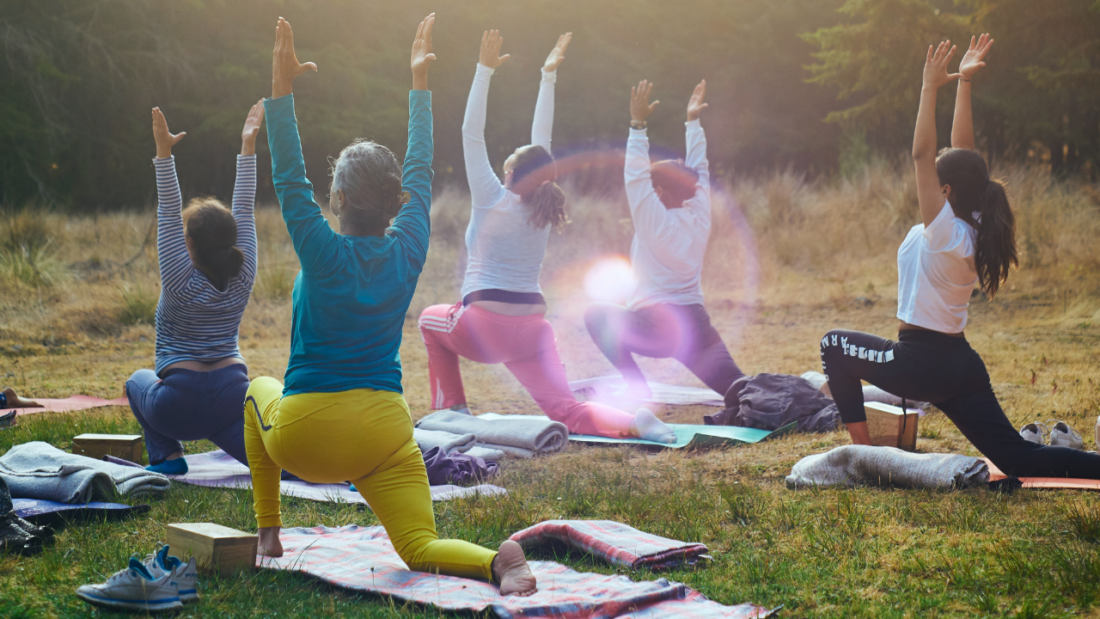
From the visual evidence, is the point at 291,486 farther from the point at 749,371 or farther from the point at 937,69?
the point at 749,371

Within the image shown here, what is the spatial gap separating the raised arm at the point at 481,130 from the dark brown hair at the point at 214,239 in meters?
1.15

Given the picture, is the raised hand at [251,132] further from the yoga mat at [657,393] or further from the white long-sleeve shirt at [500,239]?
the yoga mat at [657,393]

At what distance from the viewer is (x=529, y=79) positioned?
24.3 meters

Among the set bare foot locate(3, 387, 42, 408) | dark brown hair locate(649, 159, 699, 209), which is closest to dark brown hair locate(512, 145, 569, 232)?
dark brown hair locate(649, 159, 699, 209)

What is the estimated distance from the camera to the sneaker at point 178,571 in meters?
2.11

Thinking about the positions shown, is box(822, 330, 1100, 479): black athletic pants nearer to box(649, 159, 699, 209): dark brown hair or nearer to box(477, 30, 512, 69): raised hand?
box(649, 159, 699, 209): dark brown hair

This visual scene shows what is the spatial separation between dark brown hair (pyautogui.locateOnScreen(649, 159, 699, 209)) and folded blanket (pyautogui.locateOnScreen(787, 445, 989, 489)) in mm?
2215

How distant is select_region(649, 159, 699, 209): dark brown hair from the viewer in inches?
205

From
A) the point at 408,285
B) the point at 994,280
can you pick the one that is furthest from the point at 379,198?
the point at 994,280

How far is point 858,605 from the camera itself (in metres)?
2.21

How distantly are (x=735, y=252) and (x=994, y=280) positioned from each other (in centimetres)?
880

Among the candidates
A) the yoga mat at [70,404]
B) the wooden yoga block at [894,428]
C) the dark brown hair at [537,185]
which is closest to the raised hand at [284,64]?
the dark brown hair at [537,185]

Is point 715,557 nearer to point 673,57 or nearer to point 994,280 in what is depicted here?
point 994,280

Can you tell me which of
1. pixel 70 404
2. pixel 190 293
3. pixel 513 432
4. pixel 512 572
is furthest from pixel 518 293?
pixel 70 404
